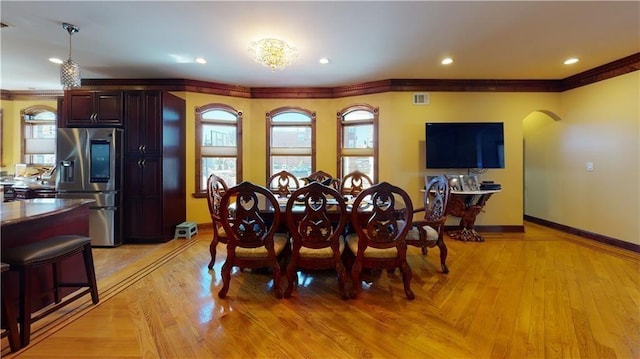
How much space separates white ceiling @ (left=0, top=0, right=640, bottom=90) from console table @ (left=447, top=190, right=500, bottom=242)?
1.90 metres

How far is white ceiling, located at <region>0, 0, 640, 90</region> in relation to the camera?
258 cm

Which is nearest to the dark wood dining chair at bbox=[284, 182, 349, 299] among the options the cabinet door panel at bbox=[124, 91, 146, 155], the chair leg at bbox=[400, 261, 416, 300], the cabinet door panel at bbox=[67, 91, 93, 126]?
the chair leg at bbox=[400, 261, 416, 300]

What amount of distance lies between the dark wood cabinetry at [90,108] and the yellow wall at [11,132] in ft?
7.46

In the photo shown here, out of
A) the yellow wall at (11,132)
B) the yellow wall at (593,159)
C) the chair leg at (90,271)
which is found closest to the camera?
the chair leg at (90,271)

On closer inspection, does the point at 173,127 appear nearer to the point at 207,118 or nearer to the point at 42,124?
the point at 207,118

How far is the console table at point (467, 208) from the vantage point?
4.30 m

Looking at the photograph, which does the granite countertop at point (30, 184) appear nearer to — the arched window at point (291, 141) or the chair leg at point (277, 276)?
the arched window at point (291, 141)

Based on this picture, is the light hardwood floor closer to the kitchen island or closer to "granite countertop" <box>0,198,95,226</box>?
the kitchen island

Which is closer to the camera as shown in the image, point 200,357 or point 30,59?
point 200,357

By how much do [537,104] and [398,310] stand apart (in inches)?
182

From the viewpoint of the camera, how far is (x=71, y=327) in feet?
6.58

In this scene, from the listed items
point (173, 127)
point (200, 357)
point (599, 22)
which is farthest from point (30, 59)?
point (599, 22)

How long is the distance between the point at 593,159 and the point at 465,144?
6.10 ft

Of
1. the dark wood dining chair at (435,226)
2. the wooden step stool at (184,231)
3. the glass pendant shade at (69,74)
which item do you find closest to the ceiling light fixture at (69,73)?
the glass pendant shade at (69,74)
